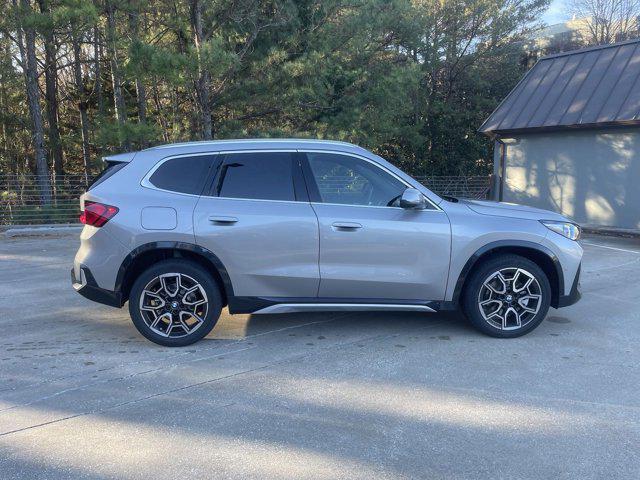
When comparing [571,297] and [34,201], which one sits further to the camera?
[34,201]

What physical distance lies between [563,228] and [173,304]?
365cm

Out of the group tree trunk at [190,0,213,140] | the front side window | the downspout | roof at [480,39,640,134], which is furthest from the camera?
the downspout

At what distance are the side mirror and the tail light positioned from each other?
2479 millimetres

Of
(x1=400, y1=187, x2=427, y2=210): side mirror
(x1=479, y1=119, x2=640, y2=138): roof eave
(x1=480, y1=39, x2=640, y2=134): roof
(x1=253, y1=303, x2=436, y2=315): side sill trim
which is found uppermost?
(x1=480, y1=39, x2=640, y2=134): roof

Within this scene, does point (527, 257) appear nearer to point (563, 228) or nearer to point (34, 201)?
point (563, 228)

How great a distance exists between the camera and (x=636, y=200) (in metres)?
12.4

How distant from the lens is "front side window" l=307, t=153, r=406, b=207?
15.9ft

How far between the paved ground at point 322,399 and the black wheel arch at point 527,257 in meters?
0.46

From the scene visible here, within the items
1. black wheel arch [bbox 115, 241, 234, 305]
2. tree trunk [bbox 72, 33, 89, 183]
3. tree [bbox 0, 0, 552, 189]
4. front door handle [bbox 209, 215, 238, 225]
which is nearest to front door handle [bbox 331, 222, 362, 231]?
front door handle [bbox 209, 215, 238, 225]

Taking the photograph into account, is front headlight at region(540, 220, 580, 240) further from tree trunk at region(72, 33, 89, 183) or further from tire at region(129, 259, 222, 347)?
tree trunk at region(72, 33, 89, 183)

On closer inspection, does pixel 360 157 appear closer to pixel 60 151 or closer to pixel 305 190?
pixel 305 190

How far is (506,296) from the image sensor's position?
16.3 ft

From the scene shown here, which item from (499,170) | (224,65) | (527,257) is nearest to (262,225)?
(527,257)

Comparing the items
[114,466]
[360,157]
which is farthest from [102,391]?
[360,157]
